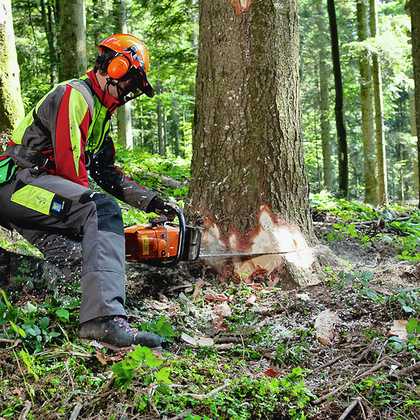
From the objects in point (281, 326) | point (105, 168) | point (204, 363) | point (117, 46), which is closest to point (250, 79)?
point (117, 46)

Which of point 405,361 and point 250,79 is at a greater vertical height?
point 250,79

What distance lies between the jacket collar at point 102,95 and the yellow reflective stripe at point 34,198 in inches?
33.1

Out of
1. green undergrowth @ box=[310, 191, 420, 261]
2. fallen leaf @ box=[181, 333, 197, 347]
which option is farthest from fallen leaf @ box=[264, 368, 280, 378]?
green undergrowth @ box=[310, 191, 420, 261]

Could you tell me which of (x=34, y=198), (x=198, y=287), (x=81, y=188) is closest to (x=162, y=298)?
(x=198, y=287)

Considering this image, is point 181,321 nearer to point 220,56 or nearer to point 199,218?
point 199,218

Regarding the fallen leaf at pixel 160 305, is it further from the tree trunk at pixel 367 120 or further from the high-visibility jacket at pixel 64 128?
the tree trunk at pixel 367 120

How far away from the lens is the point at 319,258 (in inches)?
142

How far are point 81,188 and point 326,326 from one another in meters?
1.79

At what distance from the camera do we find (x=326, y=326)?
250 cm

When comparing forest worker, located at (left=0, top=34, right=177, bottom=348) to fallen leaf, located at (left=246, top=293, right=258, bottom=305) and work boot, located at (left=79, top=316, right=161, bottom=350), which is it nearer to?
work boot, located at (left=79, top=316, right=161, bottom=350)

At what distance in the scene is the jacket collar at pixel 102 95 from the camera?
290cm

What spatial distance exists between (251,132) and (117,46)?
128 cm

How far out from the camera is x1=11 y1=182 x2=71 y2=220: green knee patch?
2.49 meters

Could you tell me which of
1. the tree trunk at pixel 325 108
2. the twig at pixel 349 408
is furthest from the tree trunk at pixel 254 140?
the tree trunk at pixel 325 108
